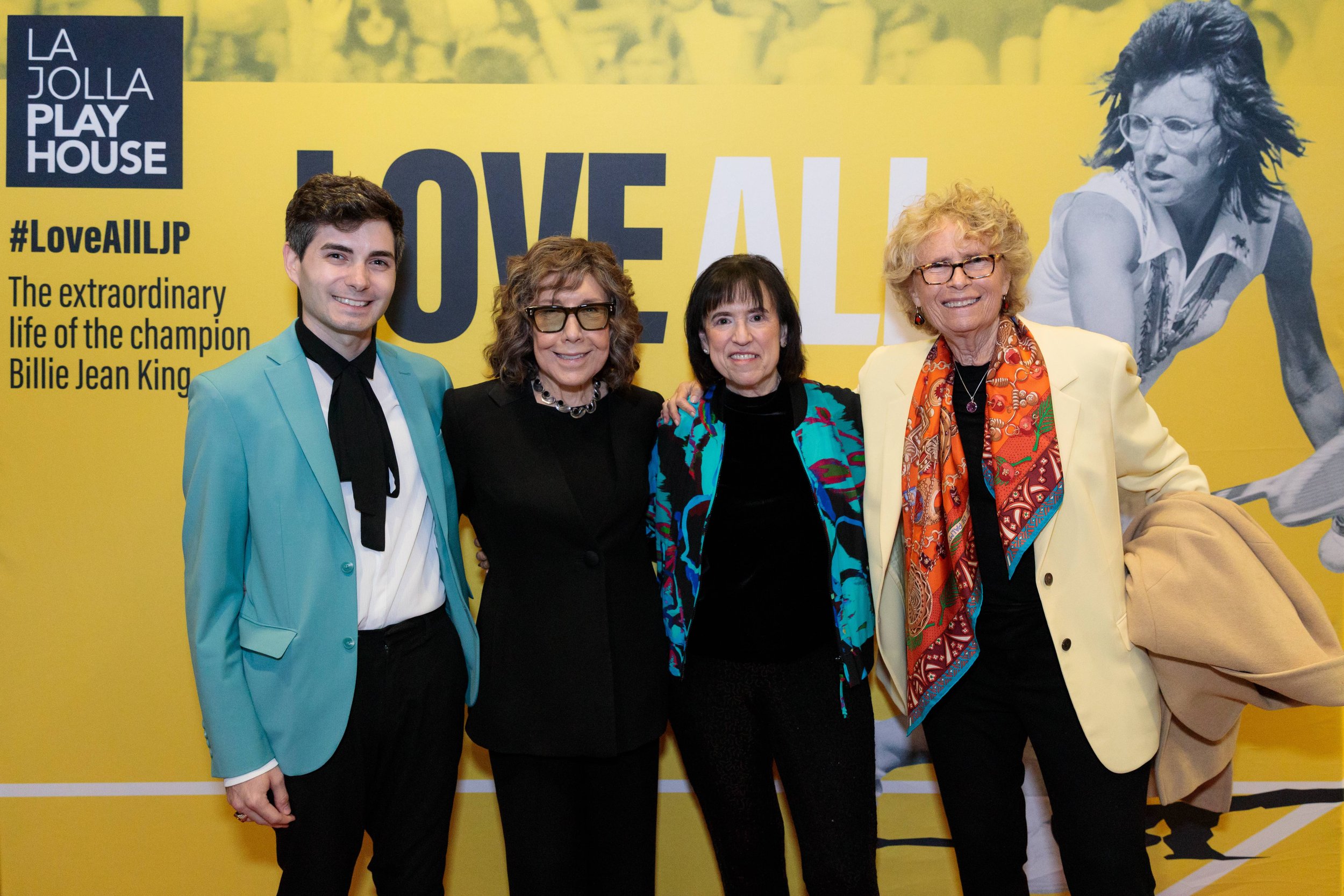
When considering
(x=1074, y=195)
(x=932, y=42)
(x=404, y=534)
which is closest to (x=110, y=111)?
(x=404, y=534)

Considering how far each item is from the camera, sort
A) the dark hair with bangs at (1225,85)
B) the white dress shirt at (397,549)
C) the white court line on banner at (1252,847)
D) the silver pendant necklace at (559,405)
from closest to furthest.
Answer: the white dress shirt at (397,549) → the silver pendant necklace at (559,405) → the dark hair with bangs at (1225,85) → the white court line on banner at (1252,847)

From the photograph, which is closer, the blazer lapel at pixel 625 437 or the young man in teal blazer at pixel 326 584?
the young man in teal blazer at pixel 326 584

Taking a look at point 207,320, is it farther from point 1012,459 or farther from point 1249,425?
point 1249,425

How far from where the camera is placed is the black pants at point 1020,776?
1.97 metres

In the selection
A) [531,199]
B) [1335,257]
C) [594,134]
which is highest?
[594,134]

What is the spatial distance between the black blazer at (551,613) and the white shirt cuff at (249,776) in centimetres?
45

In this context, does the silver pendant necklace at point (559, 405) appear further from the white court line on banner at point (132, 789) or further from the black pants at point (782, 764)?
the white court line on banner at point (132, 789)

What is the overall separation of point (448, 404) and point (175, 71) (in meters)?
1.79

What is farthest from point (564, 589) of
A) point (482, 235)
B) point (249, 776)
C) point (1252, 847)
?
point (1252, 847)

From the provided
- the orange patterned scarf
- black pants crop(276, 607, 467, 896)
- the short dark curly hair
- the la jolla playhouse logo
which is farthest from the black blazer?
the la jolla playhouse logo

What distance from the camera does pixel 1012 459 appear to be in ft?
6.45

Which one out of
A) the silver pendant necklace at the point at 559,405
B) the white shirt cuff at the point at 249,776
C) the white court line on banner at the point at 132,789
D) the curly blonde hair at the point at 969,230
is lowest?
the white court line on banner at the point at 132,789

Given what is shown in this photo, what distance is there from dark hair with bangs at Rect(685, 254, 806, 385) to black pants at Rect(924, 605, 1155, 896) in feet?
2.74

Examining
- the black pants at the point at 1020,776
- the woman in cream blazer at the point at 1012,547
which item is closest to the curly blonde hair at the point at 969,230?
the woman in cream blazer at the point at 1012,547
